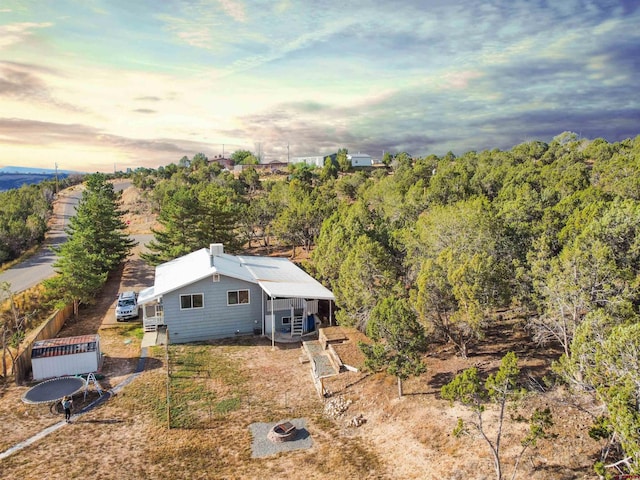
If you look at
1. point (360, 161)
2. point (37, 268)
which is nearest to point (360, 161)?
point (360, 161)

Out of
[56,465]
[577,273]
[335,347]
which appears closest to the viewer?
[56,465]

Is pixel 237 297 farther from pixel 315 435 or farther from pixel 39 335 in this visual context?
pixel 315 435

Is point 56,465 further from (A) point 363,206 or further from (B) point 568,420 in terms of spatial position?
(A) point 363,206

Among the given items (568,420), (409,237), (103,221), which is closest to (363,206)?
(409,237)

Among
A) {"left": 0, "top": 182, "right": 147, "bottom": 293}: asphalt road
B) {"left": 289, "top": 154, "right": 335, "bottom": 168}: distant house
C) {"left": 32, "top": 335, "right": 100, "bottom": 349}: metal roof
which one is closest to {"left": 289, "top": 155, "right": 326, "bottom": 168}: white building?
{"left": 289, "top": 154, "right": 335, "bottom": 168}: distant house

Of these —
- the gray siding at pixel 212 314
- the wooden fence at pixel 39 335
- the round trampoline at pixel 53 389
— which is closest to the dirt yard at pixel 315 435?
the round trampoline at pixel 53 389

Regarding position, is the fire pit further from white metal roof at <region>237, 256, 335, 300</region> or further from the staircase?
the staircase

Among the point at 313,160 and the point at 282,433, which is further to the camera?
the point at 313,160
